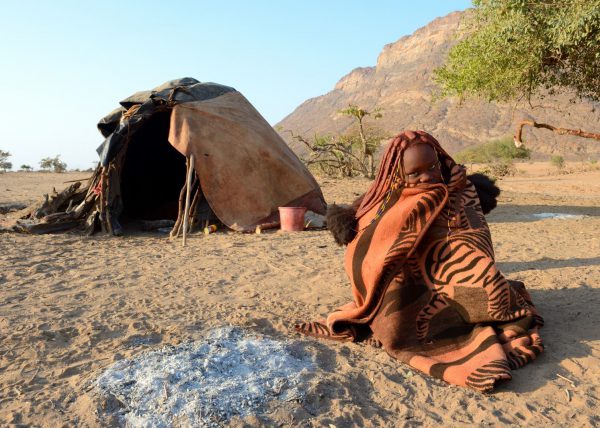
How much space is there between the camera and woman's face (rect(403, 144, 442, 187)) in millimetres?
2969

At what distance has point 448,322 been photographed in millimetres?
2994

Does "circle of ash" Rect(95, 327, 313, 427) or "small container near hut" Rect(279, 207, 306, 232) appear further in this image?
"small container near hut" Rect(279, 207, 306, 232)

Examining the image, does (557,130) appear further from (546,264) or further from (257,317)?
(257,317)

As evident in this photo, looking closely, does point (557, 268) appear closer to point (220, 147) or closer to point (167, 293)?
point (167, 293)

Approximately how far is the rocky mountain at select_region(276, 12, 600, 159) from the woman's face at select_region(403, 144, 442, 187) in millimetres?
7133

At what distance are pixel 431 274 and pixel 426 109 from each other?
2411 inches

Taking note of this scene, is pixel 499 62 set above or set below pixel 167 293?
above

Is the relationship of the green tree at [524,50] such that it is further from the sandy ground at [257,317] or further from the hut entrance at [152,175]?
the hut entrance at [152,175]

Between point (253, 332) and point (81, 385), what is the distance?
1066 mm

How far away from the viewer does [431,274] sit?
9.83ft

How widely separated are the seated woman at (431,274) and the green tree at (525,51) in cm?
468

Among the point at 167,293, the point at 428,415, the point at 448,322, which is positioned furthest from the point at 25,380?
the point at 448,322

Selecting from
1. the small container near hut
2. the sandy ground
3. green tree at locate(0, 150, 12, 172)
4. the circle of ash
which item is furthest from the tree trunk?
green tree at locate(0, 150, 12, 172)

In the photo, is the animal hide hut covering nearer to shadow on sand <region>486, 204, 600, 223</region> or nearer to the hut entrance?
the hut entrance
